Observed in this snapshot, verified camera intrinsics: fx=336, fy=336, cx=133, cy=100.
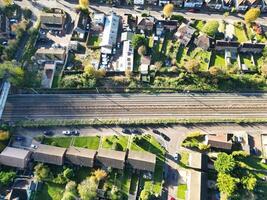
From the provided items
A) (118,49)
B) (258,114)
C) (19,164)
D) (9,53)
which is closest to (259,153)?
(258,114)

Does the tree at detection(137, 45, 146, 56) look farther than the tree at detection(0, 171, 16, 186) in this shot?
Yes

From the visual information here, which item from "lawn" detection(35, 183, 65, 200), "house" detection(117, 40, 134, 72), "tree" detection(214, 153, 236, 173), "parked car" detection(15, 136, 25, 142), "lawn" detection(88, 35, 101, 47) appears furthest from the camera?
"lawn" detection(88, 35, 101, 47)

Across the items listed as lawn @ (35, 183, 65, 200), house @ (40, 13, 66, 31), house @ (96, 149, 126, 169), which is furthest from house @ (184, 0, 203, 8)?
lawn @ (35, 183, 65, 200)

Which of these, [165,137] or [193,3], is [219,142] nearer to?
[165,137]

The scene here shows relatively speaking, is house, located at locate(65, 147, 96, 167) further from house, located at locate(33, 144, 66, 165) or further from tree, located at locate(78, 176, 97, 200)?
tree, located at locate(78, 176, 97, 200)

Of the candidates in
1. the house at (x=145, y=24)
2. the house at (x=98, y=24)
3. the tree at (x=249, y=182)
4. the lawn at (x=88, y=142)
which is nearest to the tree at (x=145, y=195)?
the lawn at (x=88, y=142)

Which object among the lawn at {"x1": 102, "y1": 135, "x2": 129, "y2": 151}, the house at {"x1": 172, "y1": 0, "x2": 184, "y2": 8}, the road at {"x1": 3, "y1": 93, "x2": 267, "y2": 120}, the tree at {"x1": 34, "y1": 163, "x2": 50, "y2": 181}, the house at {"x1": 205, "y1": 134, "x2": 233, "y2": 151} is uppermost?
the house at {"x1": 172, "y1": 0, "x2": 184, "y2": 8}

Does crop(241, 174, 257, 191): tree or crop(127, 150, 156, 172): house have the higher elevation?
crop(127, 150, 156, 172): house

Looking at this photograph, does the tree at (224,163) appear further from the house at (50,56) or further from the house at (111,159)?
the house at (50,56)
